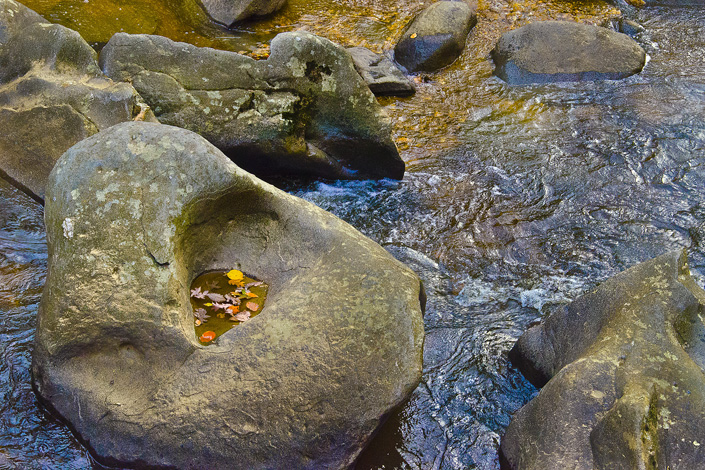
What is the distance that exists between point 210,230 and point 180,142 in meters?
0.60

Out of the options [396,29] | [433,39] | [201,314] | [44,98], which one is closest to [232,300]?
[201,314]

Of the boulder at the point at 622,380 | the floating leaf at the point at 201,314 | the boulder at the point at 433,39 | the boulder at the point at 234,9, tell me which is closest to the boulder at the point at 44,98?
the floating leaf at the point at 201,314

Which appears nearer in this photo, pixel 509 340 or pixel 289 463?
pixel 289 463

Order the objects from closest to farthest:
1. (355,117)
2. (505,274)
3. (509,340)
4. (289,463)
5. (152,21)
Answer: (289,463), (509,340), (505,274), (355,117), (152,21)

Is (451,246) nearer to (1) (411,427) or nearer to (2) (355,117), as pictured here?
(2) (355,117)

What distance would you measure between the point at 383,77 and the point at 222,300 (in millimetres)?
4488

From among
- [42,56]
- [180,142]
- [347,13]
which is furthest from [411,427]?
[347,13]

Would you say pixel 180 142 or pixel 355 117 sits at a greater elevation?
pixel 180 142

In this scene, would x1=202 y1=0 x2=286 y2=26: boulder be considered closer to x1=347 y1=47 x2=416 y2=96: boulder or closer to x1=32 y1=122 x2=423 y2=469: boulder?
x1=347 y1=47 x2=416 y2=96: boulder

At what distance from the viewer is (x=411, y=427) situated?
3.63 m

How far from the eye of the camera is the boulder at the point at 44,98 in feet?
16.4

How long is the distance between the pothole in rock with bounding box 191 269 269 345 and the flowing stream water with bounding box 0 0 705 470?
97 centimetres

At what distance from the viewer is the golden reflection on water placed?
7043 millimetres

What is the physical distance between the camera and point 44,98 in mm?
5066
